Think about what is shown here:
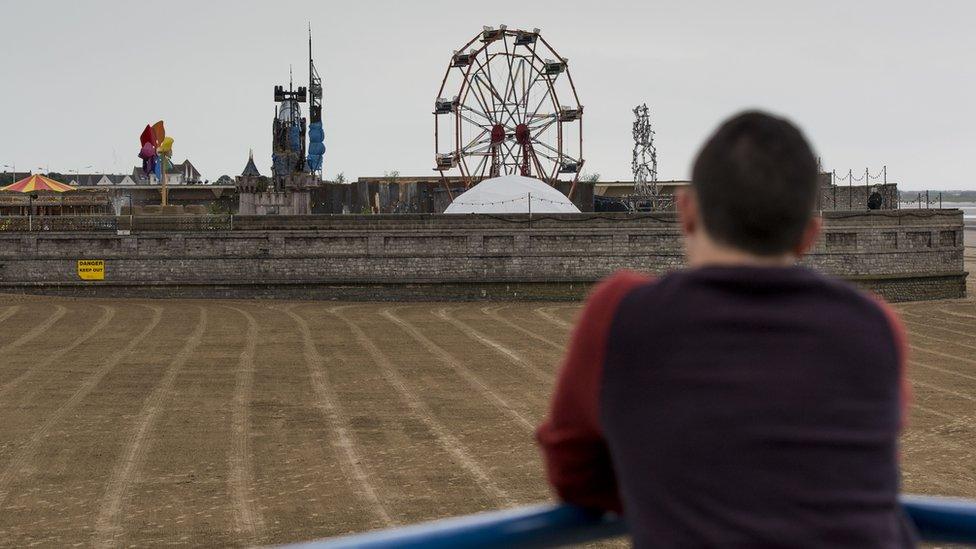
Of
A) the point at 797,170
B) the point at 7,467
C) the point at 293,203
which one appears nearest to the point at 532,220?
the point at 293,203

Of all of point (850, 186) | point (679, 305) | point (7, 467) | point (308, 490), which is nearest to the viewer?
point (679, 305)

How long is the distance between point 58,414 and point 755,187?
47.7 ft

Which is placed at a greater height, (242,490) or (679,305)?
(679,305)

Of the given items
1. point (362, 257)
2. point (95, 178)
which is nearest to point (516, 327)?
point (362, 257)

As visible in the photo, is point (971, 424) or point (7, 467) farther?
point (971, 424)

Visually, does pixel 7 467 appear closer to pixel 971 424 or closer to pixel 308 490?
pixel 308 490

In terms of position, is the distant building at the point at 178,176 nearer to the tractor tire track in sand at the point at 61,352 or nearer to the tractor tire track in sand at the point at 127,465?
the tractor tire track in sand at the point at 61,352

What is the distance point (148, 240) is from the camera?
33500 mm

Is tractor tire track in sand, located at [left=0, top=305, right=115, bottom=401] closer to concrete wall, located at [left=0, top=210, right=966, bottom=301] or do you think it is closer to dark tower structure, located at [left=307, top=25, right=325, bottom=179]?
concrete wall, located at [left=0, top=210, right=966, bottom=301]

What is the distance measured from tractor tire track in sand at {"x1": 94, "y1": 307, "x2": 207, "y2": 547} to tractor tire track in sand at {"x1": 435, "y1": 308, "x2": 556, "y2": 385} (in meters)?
5.62

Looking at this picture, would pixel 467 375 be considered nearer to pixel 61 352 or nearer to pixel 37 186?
pixel 61 352

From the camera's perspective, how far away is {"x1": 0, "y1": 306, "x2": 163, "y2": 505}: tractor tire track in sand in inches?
467

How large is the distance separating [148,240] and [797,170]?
1308 inches

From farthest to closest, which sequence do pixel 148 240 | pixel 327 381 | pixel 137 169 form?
1. pixel 137 169
2. pixel 148 240
3. pixel 327 381
